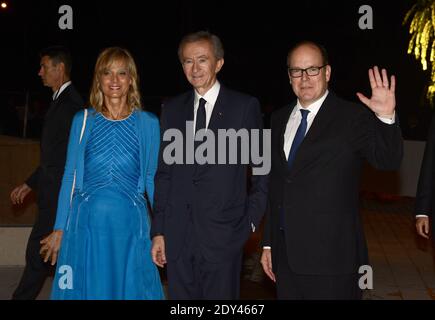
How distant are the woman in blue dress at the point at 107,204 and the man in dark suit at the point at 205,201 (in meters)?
0.26

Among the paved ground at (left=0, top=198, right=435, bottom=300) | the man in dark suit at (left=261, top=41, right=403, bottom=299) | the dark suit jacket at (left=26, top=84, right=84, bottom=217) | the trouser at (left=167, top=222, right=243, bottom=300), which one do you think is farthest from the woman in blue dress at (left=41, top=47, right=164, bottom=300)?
the paved ground at (left=0, top=198, right=435, bottom=300)

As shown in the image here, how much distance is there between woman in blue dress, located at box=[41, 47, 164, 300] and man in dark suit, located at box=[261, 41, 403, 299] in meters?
0.93

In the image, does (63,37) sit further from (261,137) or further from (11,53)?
(261,137)

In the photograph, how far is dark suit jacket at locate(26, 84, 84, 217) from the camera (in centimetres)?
607

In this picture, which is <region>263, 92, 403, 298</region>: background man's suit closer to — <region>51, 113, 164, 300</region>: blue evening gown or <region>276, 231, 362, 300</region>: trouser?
<region>276, 231, 362, 300</region>: trouser

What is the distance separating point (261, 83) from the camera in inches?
1271

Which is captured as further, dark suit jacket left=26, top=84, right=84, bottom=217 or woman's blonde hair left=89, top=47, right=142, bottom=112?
dark suit jacket left=26, top=84, right=84, bottom=217

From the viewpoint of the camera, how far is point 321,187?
13.5ft

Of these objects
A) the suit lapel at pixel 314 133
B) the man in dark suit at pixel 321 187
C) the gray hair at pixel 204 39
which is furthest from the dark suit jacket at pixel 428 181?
the gray hair at pixel 204 39

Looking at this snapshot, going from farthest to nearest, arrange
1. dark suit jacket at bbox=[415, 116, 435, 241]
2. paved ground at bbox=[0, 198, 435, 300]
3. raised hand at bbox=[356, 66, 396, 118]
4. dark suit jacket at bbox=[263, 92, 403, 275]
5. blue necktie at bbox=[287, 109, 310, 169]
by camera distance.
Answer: paved ground at bbox=[0, 198, 435, 300] → dark suit jacket at bbox=[415, 116, 435, 241] → blue necktie at bbox=[287, 109, 310, 169] → dark suit jacket at bbox=[263, 92, 403, 275] → raised hand at bbox=[356, 66, 396, 118]

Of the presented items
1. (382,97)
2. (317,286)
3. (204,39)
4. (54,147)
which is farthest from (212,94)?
(54,147)

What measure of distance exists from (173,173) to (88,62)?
1152 inches

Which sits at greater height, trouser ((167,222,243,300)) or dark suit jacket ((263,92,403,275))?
dark suit jacket ((263,92,403,275))

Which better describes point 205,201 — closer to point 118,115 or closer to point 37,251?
point 118,115
